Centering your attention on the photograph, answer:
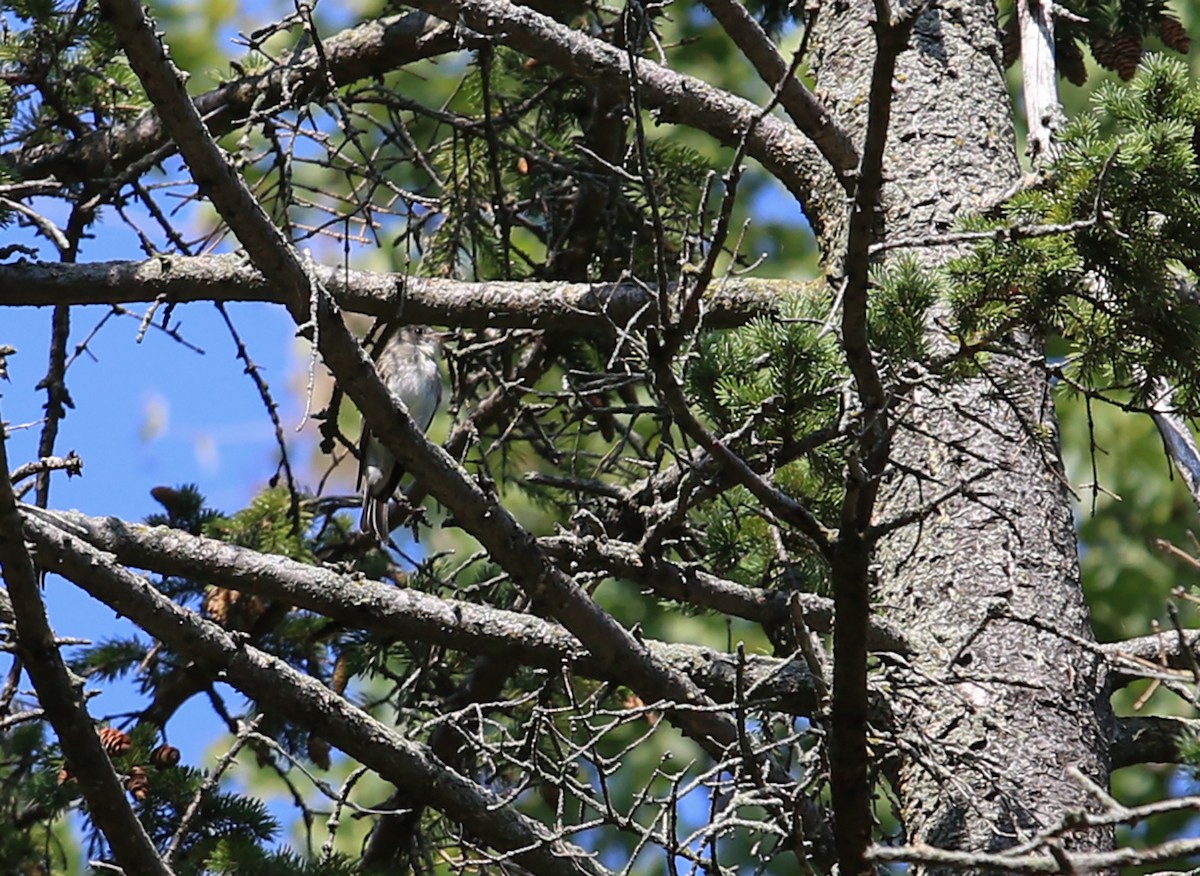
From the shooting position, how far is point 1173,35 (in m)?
4.13

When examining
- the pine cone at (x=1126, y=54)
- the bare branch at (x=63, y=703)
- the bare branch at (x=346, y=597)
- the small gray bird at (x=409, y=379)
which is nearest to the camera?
the bare branch at (x=63, y=703)

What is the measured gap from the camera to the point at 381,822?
4.14 meters

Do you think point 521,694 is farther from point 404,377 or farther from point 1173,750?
point 404,377

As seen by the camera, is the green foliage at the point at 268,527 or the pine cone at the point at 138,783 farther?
the green foliage at the point at 268,527

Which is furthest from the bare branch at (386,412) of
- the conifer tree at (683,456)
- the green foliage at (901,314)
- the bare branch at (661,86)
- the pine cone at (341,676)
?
the pine cone at (341,676)

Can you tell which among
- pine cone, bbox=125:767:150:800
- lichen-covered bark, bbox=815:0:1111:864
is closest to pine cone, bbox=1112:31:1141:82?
lichen-covered bark, bbox=815:0:1111:864

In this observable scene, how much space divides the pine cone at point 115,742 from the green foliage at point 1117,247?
2281mm

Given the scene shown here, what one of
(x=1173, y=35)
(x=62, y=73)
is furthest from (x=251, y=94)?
(x=1173, y=35)

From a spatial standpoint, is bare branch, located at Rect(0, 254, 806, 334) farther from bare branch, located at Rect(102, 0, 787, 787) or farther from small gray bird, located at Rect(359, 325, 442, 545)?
small gray bird, located at Rect(359, 325, 442, 545)

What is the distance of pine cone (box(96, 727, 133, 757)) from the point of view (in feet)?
12.1

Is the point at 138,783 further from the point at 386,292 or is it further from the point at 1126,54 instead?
the point at 1126,54

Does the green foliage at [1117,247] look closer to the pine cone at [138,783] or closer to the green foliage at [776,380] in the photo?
the green foliage at [776,380]

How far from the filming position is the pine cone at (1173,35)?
13.4 feet

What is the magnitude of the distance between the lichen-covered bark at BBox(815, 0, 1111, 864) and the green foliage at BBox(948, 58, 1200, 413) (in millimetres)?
146
